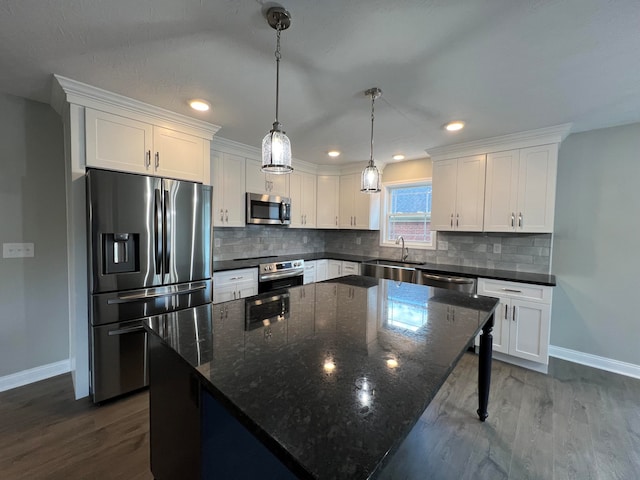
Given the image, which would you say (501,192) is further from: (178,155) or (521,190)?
(178,155)

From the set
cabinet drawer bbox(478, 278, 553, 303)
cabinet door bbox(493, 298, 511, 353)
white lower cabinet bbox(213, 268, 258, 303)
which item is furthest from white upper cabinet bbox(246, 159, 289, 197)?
cabinet door bbox(493, 298, 511, 353)

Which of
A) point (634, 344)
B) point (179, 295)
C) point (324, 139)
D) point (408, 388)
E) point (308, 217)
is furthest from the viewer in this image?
point (308, 217)

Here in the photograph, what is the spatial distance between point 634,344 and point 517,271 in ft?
3.62

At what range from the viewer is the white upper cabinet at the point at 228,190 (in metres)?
3.22

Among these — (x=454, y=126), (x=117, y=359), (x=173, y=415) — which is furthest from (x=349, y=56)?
(x=117, y=359)

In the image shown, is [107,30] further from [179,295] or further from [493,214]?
[493,214]

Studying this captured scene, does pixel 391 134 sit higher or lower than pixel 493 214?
higher

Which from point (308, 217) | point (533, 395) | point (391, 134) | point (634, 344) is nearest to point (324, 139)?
point (391, 134)

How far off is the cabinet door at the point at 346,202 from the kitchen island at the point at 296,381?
2.79 m

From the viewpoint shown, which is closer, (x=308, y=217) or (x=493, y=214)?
(x=493, y=214)

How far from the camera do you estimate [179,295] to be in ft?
7.88

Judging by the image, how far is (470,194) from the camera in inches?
126

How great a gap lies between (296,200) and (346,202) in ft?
2.76

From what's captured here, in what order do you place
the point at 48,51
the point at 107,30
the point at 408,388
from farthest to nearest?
the point at 48,51 < the point at 107,30 < the point at 408,388
